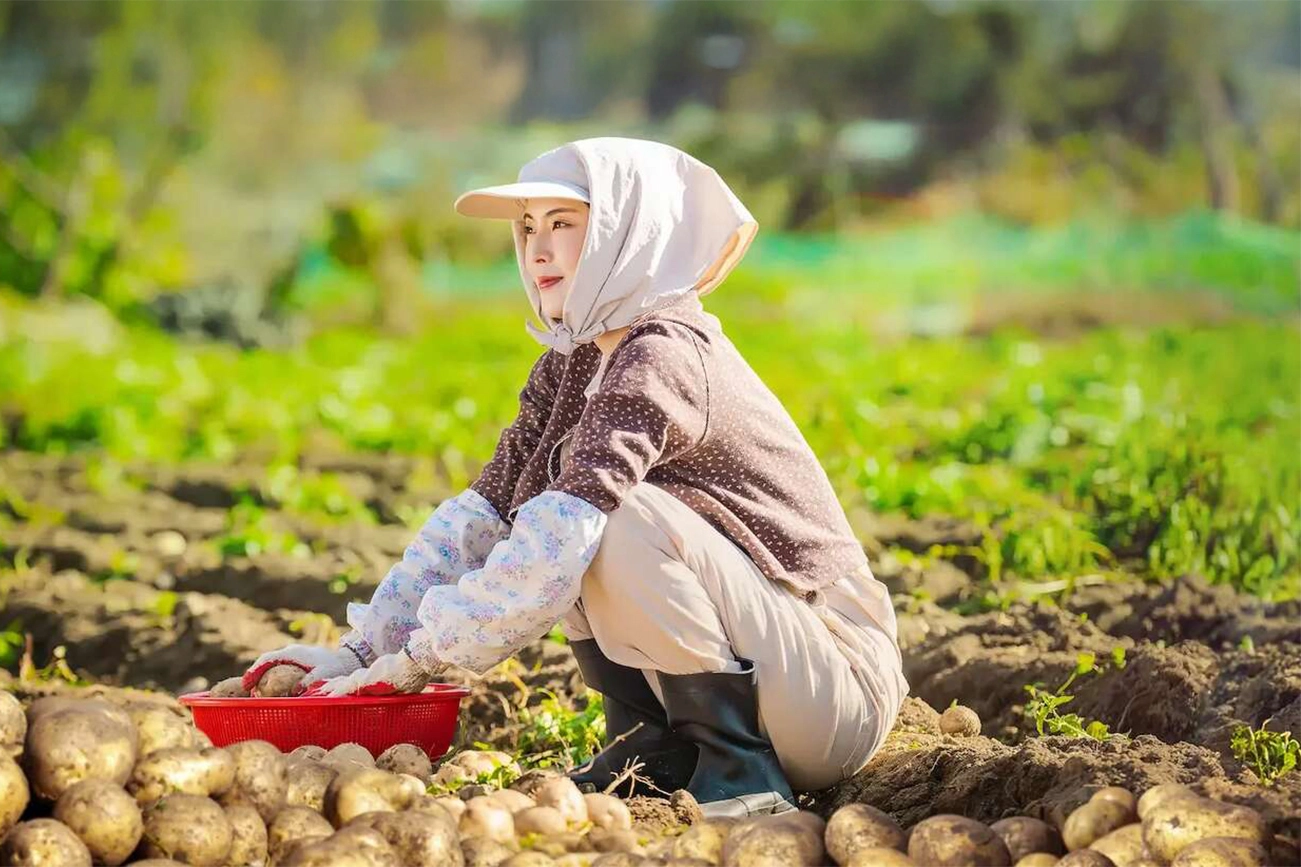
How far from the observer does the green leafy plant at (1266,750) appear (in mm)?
3172

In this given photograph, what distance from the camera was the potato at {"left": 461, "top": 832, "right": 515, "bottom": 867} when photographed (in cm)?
273

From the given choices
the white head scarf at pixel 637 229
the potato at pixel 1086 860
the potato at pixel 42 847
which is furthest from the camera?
the white head scarf at pixel 637 229

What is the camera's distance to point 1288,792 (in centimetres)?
271

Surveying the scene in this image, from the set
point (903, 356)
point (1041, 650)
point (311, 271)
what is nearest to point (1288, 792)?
point (1041, 650)

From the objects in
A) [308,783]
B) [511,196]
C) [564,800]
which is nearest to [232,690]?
[308,783]

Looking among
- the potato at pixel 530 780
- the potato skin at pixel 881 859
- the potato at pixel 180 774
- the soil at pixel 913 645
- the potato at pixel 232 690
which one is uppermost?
the potato at pixel 180 774

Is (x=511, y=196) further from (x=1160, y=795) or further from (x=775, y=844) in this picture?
(x=1160, y=795)

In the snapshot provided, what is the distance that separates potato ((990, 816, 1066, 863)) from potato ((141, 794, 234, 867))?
3.77 feet

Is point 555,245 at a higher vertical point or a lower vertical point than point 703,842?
higher

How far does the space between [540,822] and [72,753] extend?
731 millimetres

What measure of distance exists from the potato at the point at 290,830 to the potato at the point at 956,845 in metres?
0.89

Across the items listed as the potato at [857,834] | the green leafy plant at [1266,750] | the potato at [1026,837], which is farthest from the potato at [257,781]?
the green leafy plant at [1266,750]

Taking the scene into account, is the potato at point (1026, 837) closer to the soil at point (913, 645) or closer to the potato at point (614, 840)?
the soil at point (913, 645)

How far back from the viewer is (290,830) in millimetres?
2703
